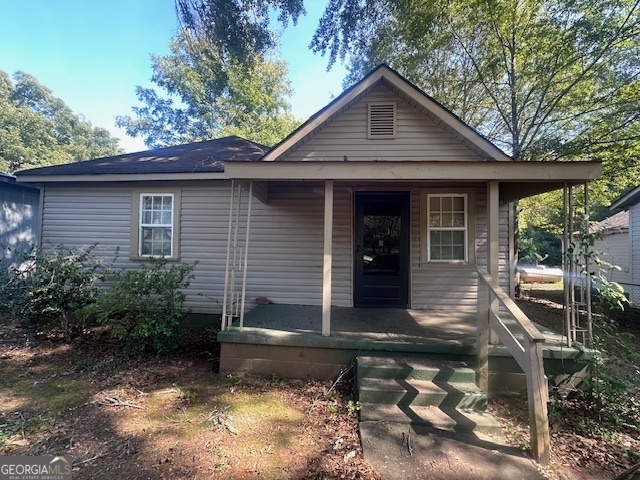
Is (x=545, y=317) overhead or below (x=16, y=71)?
below

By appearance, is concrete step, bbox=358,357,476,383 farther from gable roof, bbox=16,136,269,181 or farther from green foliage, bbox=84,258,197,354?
gable roof, bbox=16,136,269,181

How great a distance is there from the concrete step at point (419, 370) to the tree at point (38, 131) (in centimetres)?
2852

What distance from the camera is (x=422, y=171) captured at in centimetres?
376

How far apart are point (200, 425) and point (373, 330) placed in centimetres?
240

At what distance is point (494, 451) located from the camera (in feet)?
8.48

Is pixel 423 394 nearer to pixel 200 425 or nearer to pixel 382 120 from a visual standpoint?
pixel 200 425

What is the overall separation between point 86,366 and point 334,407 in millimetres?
3564

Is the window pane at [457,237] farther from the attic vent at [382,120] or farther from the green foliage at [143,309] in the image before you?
the green foliage at [143,309]

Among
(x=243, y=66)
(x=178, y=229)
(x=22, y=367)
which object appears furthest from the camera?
(x=243, y=66)

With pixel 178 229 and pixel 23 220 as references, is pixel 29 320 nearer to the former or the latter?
pixel 178 229

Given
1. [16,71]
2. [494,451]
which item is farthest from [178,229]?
[16,71]

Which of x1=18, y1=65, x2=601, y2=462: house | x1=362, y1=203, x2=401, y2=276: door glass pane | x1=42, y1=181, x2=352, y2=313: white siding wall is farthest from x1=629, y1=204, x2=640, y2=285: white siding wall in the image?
x1=42, y1=181, x2=352, y2=313: white siding wall

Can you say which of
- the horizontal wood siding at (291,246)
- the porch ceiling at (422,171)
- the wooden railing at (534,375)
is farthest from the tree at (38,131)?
the wooden railing at (534,375)

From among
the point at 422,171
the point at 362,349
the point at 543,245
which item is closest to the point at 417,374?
the point at 362,349
